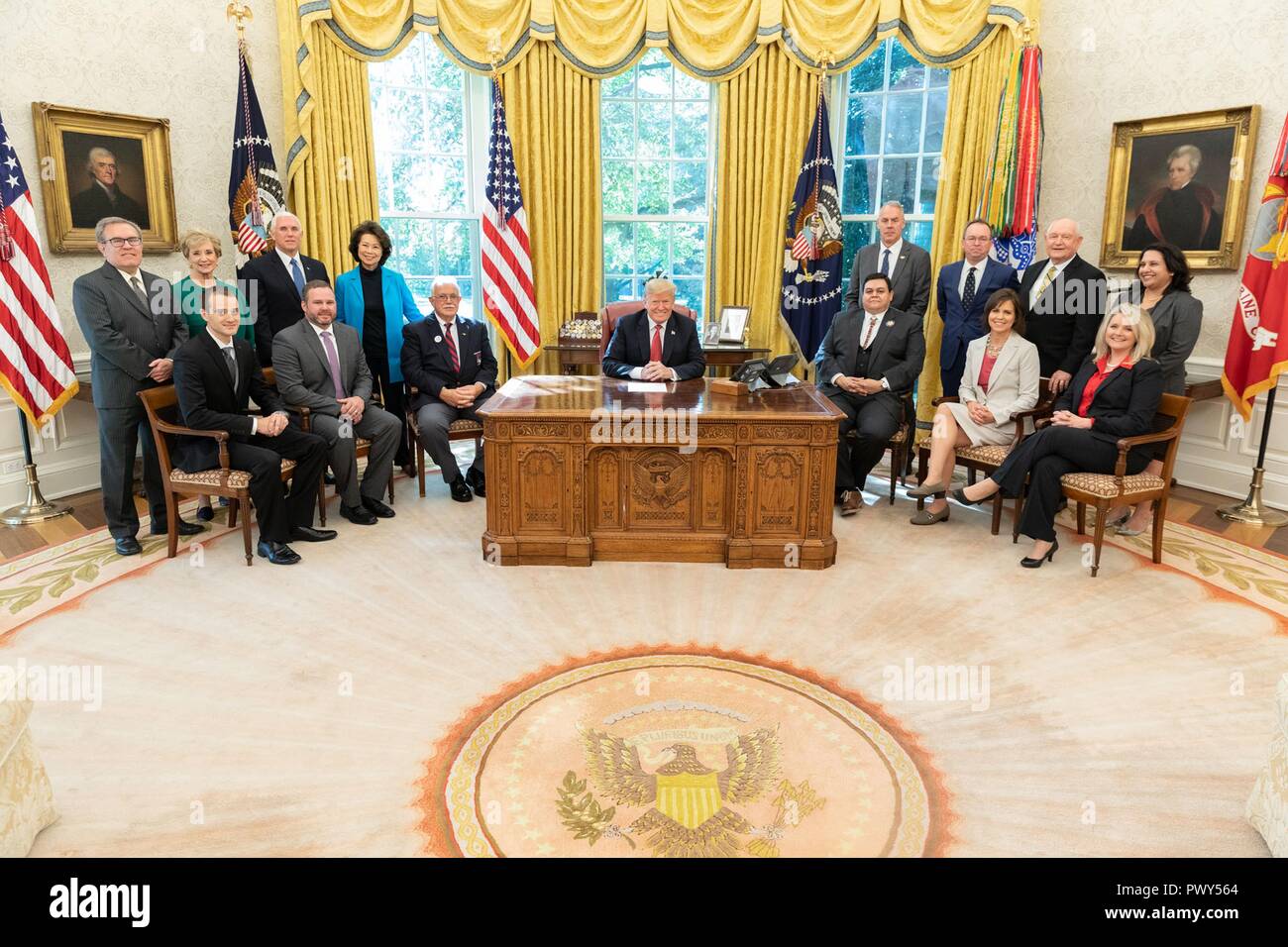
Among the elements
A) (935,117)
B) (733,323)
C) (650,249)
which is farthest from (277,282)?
(935,117)

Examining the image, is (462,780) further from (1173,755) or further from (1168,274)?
(1168,274)

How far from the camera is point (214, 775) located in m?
2.73

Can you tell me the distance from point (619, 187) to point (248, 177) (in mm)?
3107

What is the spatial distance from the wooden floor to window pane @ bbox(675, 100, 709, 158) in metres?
4.74

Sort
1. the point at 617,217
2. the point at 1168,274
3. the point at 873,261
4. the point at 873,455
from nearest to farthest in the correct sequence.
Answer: the point at 1168,274 → the point at 873,455 → the point at 873,261 → the point at 617,217

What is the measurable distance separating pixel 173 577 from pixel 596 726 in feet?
8.43

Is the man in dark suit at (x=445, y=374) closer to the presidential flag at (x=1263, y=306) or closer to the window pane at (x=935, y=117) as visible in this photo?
the window pane at (x=935, y=117)

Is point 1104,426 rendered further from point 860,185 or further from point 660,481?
point 860,185

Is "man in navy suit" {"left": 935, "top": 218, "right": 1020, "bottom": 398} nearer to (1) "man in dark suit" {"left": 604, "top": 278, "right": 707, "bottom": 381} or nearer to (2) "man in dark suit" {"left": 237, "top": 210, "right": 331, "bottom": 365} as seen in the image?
(1) "man in dark suit" {"left": 604, "top": 278, "right": 707, "bottom": 381}

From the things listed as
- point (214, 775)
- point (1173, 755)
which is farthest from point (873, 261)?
point (214, 775)

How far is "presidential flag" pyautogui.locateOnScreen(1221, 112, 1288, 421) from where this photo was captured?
5051 millimetres

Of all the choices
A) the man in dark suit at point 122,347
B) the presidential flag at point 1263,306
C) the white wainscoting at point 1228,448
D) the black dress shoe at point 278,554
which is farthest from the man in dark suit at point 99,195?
the white wainscoting at point 1228,448

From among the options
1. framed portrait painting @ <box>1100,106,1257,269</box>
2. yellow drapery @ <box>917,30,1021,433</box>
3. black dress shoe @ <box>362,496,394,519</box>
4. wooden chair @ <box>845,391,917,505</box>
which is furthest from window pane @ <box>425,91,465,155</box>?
framed portrait painting @ <box>1100,106,1257,269</box>

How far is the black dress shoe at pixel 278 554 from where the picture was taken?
4555mm
